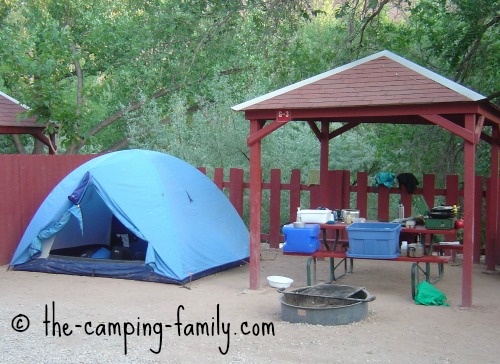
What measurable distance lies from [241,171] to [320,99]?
14.2 ft

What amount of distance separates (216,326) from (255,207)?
2.47 m

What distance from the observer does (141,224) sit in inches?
379

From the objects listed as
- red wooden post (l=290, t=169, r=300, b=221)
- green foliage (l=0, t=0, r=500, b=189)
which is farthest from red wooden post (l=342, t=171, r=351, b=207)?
green foliage (l=0, t=0, r=500, b=189)

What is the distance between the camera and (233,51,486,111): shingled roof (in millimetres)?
8305

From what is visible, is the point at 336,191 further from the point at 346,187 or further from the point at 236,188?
the point at 236,188

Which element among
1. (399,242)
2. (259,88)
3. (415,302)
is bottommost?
(415,302)

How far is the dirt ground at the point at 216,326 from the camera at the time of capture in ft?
20.1

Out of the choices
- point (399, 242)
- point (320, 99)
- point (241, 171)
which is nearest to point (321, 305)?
point (399, 242)

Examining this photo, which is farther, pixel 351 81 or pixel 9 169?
pixel 9 169

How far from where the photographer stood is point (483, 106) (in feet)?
27.8

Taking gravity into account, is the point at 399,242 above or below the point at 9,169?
below

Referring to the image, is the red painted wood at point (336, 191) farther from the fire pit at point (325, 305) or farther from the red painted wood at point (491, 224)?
the fire pit at point (325, 305)

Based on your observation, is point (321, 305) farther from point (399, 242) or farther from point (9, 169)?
point (9, 169)

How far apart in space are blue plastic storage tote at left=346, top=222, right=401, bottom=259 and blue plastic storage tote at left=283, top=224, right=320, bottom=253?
552 millimetres
